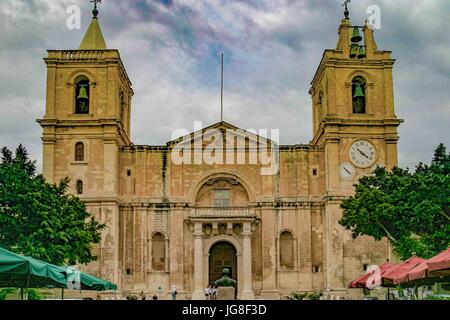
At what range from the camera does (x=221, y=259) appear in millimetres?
41594

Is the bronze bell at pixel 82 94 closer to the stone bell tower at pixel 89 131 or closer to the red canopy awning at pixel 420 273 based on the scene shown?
the stone bell tower at pixel 89 131

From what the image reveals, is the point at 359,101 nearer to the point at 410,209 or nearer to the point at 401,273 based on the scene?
the point at 410,209

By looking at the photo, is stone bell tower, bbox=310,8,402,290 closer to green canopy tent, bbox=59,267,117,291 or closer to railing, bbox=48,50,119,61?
railing, bbox=48,50,119,61

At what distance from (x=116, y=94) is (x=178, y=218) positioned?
824 cm

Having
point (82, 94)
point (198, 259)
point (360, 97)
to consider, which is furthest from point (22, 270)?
point (360, 97)

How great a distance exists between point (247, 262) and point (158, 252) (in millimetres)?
5513

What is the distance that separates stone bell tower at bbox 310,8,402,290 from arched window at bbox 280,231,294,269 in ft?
6.85

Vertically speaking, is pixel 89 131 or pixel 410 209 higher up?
pixel 89 131

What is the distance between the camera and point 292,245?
41.4m

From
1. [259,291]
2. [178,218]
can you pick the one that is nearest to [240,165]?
[178,218]

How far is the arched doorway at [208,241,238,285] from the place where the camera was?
41.4m

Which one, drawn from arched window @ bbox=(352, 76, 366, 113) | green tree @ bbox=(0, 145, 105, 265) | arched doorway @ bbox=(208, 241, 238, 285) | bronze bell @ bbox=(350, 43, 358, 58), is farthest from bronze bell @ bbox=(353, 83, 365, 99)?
green tree @ bbox=(0, 145, 105, 265)
